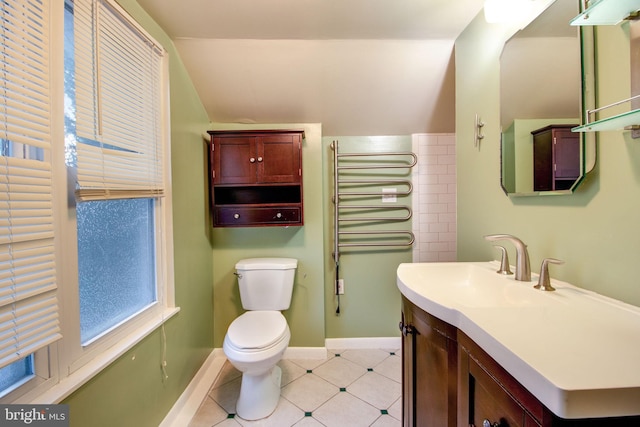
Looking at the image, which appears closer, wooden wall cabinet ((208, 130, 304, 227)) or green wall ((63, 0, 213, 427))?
green wall ((63, 0, 213, 427))

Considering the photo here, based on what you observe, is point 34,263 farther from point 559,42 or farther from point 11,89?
point 559,42

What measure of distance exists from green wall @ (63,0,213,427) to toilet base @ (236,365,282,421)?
1.23ft

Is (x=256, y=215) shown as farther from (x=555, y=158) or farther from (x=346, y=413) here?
(x=555, y=158)

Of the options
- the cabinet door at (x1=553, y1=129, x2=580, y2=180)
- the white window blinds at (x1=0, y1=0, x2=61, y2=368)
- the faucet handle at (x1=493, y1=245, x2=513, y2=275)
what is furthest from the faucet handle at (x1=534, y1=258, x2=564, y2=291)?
the white window blinds at (x1=0, y1=0, x2=61, y2=368)

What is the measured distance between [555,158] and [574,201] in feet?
0.52

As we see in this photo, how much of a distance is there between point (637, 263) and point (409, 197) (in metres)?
1.51

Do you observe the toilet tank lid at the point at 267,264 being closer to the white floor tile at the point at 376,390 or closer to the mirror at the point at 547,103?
the white floor tile at the point at 376,390

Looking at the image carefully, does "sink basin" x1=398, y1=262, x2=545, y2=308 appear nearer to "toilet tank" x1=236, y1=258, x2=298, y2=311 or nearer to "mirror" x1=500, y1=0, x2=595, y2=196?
"mirror" x1=500, y1=0, x2=595, y2=196

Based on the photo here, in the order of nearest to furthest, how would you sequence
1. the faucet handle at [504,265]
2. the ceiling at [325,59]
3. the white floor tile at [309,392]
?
the faucet handle at [504,265], the ceiling at [325,59], the white floor tile at [309,392]

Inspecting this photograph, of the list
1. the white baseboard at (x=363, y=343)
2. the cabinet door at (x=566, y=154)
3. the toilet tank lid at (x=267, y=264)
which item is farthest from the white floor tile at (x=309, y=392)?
the cabinet door at (x=566, y=154)

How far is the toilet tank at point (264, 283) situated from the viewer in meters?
1.89

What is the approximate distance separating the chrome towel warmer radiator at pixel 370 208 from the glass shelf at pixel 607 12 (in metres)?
1.40

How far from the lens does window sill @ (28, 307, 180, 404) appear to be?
2.52ft

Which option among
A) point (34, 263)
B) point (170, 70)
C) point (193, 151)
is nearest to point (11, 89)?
point (34, 263)
